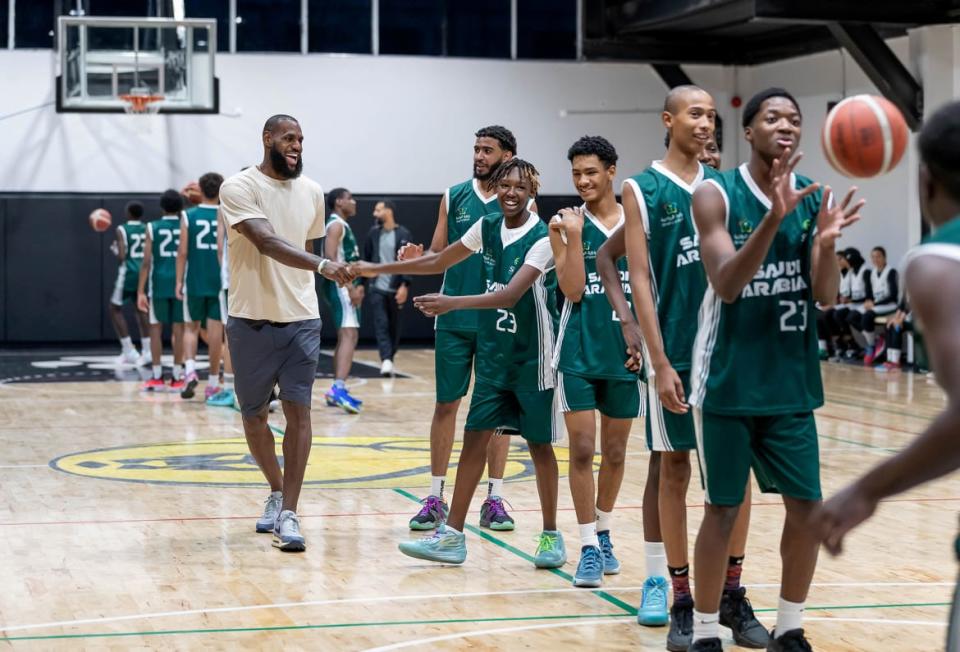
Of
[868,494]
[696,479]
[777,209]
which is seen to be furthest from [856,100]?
[696,479]

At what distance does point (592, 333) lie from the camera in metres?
5.48

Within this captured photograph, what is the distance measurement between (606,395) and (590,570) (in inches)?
27.8

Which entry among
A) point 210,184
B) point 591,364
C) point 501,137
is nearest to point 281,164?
point 501,137

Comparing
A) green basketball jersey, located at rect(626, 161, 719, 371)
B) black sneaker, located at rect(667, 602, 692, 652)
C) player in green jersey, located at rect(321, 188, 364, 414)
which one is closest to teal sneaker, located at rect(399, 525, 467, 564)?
→ black sneaker, located at rect(667, 602, 692, 652)

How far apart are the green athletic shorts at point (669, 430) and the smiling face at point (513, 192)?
1.38 metres

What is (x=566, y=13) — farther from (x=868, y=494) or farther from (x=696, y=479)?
(x=868, y=494)

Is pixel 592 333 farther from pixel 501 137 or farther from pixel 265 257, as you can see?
pixel 265 257

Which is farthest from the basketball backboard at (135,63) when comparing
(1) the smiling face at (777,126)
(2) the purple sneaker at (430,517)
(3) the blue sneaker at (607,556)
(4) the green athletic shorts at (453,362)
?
(1) the smiling face at (777,126)

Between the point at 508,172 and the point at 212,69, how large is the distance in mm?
11209

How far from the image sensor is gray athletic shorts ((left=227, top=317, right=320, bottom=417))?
626 cm

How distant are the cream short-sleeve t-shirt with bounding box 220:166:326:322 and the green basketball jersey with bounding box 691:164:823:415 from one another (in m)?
2.60

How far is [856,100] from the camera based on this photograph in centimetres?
380

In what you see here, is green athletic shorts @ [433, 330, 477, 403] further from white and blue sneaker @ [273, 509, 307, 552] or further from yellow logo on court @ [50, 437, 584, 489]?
yellow logo on court @ [50, 437, 584, 489]

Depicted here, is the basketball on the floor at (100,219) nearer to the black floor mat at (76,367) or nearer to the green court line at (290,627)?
the black floor mat at (76,367)
